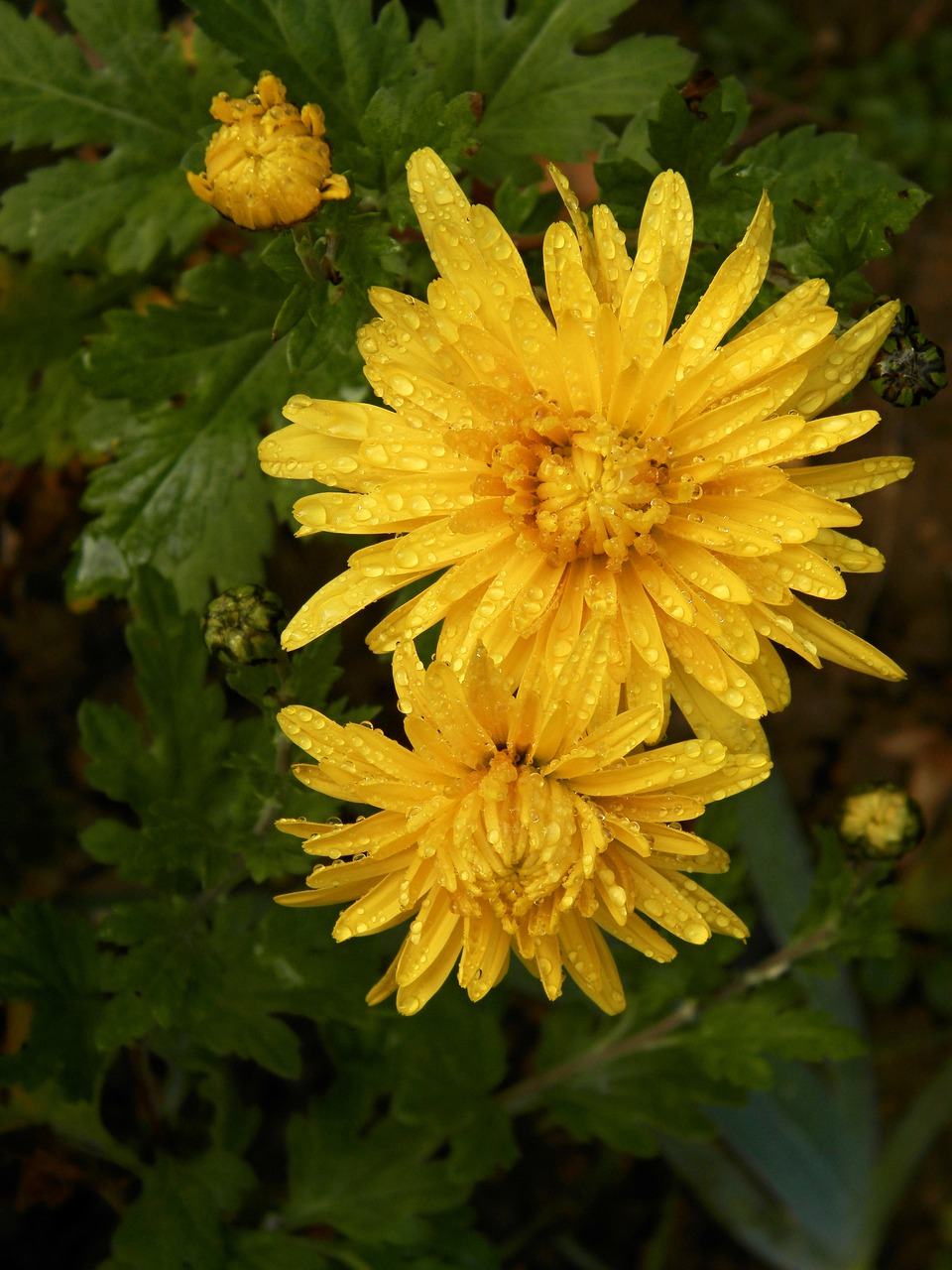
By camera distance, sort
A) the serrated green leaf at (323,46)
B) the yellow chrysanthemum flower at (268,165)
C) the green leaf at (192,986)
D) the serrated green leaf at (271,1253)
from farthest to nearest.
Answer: the serrated green leaf at (271,1253) → the serrated green leaf at (323,46) → the green leaf at (192,986) → the yellow chrysanthemum flower at (268,165)

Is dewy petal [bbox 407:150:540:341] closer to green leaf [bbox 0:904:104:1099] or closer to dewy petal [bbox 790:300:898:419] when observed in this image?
dewy petal [bbox 790:300:898:419]

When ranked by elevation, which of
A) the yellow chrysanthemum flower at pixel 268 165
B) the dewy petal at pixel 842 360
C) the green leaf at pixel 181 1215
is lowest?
the green leaf at pixel 181 1215

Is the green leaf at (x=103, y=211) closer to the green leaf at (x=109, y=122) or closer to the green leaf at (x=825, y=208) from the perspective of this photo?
the green leaf at (x=109, y=122)

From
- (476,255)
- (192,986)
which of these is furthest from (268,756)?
(476,255)

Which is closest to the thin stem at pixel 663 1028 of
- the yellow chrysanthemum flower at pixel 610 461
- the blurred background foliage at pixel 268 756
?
the blurred background foliage at pixel 268 756

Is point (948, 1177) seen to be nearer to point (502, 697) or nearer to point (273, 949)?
point (273, 949)

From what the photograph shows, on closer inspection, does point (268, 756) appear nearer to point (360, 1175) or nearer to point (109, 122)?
point (360, 1175)

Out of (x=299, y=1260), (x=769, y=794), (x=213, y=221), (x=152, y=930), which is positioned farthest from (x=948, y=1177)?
(x=213, y=221)

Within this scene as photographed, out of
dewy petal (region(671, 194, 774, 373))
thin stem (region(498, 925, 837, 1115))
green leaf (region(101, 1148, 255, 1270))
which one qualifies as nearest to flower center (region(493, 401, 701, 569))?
dewy petal (region(671, 194, 774, 373))
